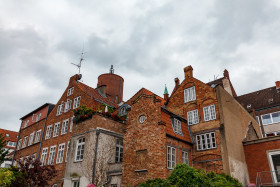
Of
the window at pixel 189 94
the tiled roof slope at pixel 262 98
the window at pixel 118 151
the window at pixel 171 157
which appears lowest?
the window at pixel 171 157

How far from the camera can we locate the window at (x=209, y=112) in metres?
20.4

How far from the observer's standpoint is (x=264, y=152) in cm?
1991

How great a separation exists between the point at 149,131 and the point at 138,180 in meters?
3.54

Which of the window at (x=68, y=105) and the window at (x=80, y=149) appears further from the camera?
the window at (x=68, y=105)

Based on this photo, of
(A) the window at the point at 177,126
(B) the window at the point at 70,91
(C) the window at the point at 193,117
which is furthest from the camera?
(B) the window at the point at 70,91

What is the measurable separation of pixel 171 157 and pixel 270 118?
913 inches

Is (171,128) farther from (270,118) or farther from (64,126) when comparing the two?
(270,118)

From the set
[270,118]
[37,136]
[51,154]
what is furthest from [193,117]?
[37,136]

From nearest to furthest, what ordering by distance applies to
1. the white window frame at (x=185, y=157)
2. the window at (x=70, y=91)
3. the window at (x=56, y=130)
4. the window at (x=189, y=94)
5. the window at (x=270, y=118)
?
1. the white window frame at (x=185, y=157)
2. the window at (x=189, y=94)
3. the window at (x=56, y=130)
4. the window at (x=70, y=91)
5. the window at (x=270, y=118)

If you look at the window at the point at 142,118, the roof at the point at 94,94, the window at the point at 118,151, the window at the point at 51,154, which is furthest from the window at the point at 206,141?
the window at the point at 51,154

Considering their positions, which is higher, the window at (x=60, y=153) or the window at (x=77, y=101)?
the window at (x=77, y=101)

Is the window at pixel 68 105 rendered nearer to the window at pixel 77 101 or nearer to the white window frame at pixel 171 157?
the window at pixel 77 101

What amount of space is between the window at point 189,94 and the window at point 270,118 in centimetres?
1761

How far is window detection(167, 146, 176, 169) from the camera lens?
16906 millimetres
